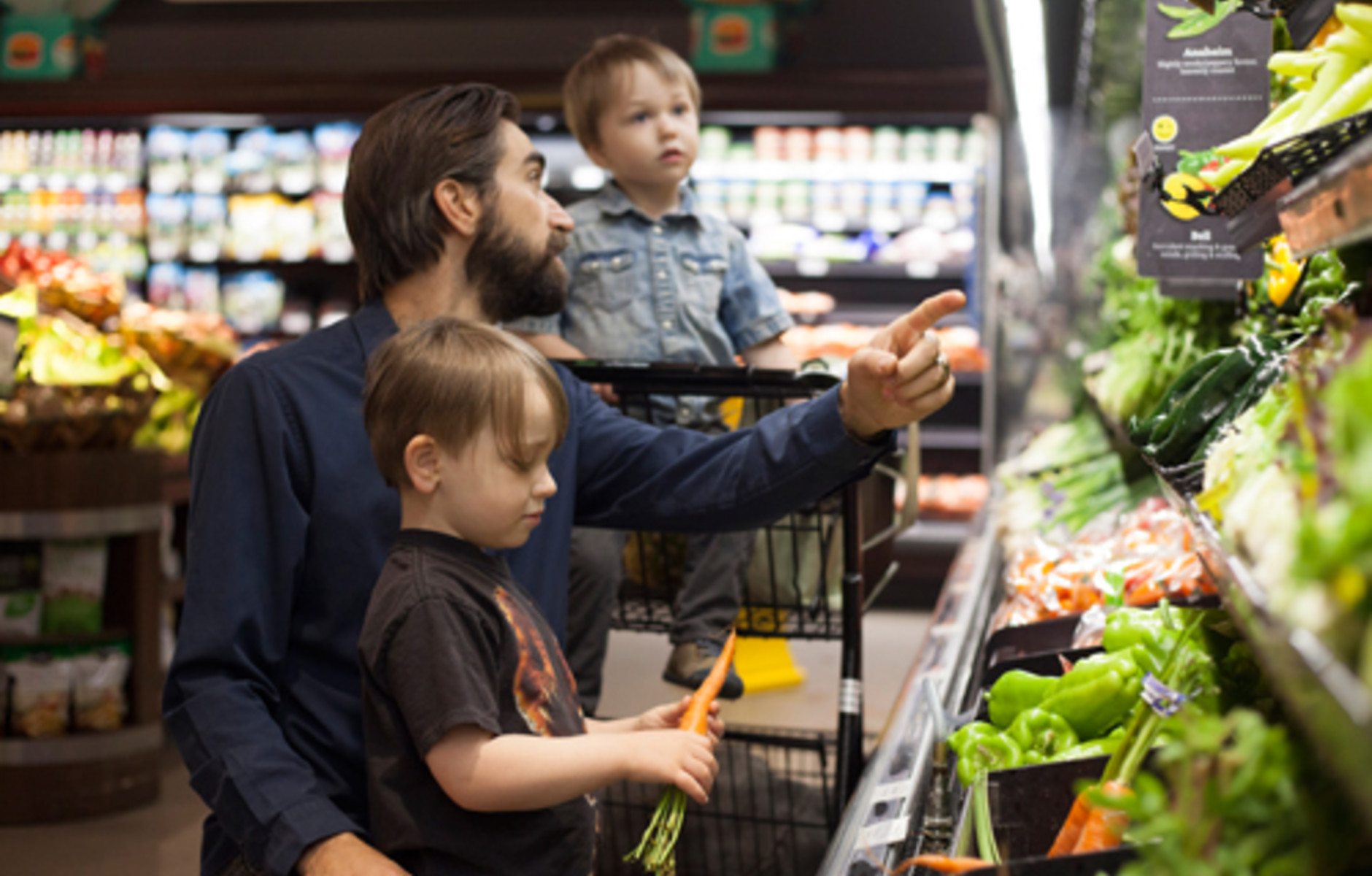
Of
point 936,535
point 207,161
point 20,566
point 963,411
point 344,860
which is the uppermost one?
point 207,161

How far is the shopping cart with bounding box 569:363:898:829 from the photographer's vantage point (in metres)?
2.29

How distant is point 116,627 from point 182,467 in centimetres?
73

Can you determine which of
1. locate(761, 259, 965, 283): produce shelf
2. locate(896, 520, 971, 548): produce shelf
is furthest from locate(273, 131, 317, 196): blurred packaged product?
locate(896, 520, 971, 548): produce shelf

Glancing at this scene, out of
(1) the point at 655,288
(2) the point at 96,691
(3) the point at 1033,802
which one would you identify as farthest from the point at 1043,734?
(2) the point at 96,691

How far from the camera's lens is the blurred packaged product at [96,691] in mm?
3576

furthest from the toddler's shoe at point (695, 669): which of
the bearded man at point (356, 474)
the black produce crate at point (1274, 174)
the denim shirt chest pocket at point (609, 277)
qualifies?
the black produce crate at point (1274, 174)

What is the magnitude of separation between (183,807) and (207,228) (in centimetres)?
510

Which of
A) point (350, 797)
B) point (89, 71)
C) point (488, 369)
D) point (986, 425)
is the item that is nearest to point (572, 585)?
point (350, 797)

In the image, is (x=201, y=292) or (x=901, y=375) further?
(x=201, y=292)

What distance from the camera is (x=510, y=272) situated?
1900 mm

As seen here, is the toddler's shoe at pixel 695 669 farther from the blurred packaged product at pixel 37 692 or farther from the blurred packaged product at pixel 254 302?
the blurred packaged product at pixel 254 302

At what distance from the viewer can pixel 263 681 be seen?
1.61 meters

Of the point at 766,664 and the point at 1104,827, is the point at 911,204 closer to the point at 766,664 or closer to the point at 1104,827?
the point at 766,664

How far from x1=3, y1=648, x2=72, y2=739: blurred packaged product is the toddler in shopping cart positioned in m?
1.71
